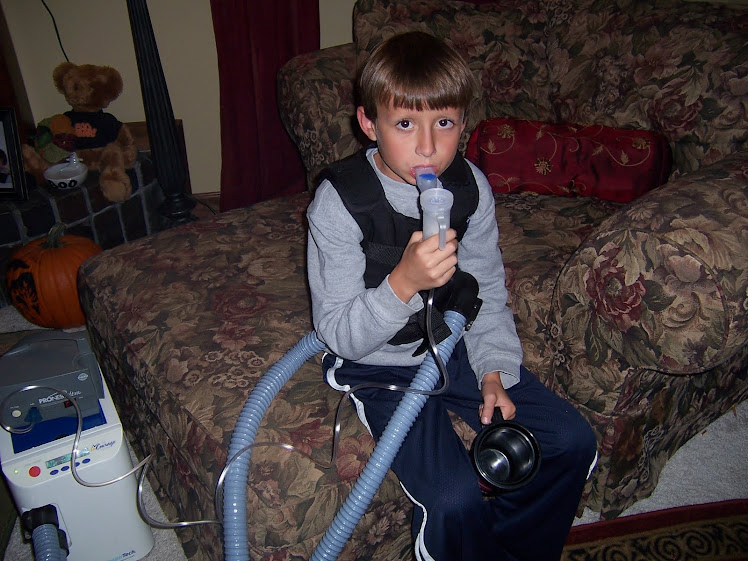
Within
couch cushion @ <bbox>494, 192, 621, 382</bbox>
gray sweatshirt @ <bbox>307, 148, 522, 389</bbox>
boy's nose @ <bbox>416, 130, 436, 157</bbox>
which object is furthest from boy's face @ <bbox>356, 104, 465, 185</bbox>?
couch cushion @ <bbox>494, 192, 621, 382</bbox>

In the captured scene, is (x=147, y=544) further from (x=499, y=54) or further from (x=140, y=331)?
(x=499, y=54)

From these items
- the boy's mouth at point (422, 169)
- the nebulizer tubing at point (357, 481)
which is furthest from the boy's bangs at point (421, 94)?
the nebulizer tubing at point (357, 481)

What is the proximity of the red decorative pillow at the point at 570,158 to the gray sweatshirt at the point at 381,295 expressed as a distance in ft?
2.57

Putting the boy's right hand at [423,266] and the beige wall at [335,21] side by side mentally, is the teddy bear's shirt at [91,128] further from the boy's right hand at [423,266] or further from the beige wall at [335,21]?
the boy's right hand at [423,266]

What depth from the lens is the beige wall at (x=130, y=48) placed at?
106 inches

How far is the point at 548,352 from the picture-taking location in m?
1.54

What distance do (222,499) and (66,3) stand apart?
8.11 ft

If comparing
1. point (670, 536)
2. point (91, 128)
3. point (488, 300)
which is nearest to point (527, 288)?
point (488, 300)

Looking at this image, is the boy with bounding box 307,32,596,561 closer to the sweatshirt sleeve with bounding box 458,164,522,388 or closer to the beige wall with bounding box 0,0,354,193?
the sweatshirt sleeve with bounding box 458,164,522,388

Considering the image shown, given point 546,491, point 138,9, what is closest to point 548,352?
point 546,491

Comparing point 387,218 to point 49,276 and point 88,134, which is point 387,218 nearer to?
point 49,276

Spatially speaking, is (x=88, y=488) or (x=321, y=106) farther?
(x=321, y=106)

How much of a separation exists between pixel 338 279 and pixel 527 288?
637mm

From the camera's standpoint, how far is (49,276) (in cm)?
225
